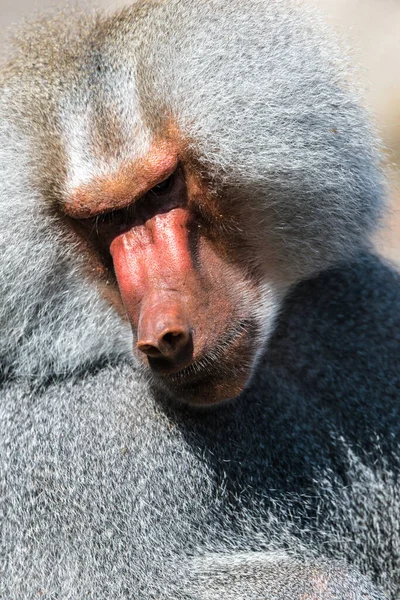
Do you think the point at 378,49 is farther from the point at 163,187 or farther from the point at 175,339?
the point at 175,339

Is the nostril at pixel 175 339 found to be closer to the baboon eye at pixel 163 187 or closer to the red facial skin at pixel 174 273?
the red facial skin at pixel 174 273

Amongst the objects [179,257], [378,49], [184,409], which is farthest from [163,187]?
[378,49]

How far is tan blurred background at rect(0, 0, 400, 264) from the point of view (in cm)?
251

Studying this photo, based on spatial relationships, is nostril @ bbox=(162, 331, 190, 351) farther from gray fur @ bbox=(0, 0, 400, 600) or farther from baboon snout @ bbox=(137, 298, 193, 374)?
gray fur @ bbox=(0, 0, 400, 600)

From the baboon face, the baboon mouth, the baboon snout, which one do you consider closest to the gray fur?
the baboon face

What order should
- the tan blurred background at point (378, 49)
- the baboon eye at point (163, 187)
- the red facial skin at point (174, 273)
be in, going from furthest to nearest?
the tan blurred background at point (378, 49)
the baboon eye at point (163, 187)
the red facial skin at point (174, 273)

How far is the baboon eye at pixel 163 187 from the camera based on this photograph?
7.30 ft

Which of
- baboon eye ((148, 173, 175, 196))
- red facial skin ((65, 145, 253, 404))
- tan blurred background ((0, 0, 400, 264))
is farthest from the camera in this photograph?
tan blurred background ((0, 0, 400, 264))

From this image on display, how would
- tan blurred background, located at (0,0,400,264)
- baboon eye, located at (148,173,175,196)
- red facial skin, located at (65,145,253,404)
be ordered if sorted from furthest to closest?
tan blurred background, located at (0,0,400,264) → baboon eye, located at (148,173,175,196) → red facial skin, located at (65,145,253,404)

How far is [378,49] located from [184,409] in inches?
220

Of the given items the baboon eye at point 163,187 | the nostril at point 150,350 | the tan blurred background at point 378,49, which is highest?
the baboon eye at point 163,187

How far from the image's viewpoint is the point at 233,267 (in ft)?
7.64

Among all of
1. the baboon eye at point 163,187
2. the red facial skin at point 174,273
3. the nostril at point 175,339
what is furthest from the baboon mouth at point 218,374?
the baboon eye at point 163,187

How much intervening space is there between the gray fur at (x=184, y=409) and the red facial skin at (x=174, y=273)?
0.26ft
